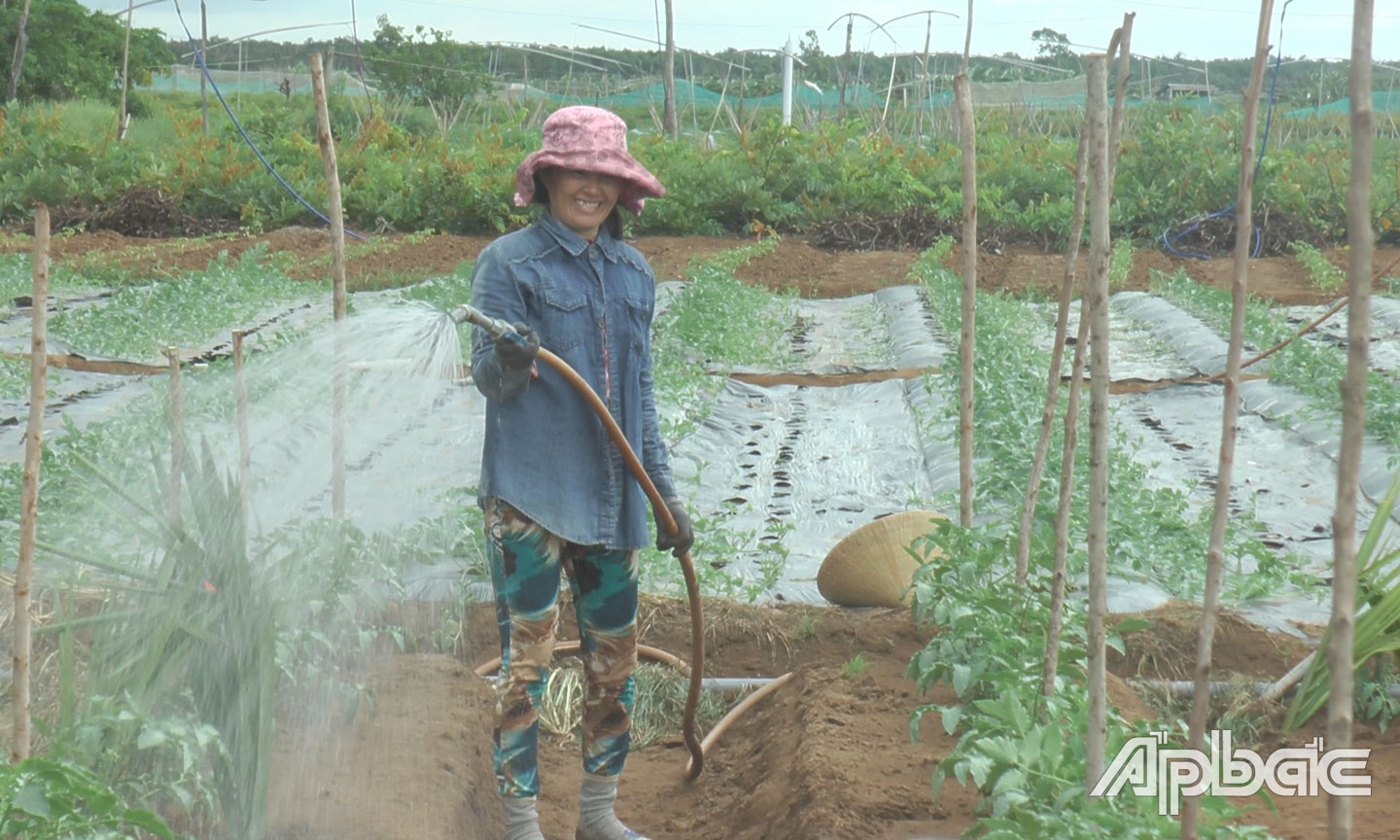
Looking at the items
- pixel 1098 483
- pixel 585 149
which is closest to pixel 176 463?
pixel 585 149

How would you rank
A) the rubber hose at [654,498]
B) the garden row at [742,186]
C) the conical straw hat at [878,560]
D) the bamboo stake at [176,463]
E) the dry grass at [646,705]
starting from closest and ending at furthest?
the bamboo stake at [176,463], the rubber hose at [654,498], the dry grass at [646,705], the conical straw hat at [878,560], the garden row at [742,186]

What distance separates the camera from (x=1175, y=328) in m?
8.42

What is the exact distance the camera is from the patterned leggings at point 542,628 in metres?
2.50

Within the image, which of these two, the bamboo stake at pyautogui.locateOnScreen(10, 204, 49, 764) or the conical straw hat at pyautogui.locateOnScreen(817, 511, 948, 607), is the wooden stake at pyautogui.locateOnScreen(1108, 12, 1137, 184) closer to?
the conical straw hat at pyautogui.locateOnScreen(817, 511, 948, 607)

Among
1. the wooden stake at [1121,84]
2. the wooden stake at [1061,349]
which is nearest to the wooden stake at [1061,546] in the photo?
the wooden stake at [1061,349]

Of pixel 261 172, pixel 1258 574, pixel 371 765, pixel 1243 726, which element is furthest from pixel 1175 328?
pixel 261 172

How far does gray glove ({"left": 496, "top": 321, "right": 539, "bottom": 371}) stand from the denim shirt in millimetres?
71

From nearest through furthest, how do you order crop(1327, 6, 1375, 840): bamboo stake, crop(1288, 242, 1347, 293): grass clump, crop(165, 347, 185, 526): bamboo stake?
crop(1327, 6, 1375, 840): bamboo stake, crop(165, 347, 185, 526): bamboo stake, crop(1288, 242, 1347, 293): grass clump

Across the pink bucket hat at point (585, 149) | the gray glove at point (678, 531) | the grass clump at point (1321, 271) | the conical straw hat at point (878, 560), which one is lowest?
the conical straw hat at point (878, 560)

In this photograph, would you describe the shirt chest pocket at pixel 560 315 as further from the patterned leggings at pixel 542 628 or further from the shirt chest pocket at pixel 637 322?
the patterned leggings at pixel 542 628

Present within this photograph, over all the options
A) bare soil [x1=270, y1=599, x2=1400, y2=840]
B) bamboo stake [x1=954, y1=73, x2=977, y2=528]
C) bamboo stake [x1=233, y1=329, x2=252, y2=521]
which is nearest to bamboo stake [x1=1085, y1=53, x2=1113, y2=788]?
bare soil [x1=270, y1=599, x2=1400, y2=840]

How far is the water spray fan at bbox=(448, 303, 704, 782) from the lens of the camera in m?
2.30

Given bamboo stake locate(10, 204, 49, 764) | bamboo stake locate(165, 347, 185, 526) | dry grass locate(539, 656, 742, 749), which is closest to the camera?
bamboo stake locate(10, 204, 49, 764)

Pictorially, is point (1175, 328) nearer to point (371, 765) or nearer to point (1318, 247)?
point (1318, 247)
